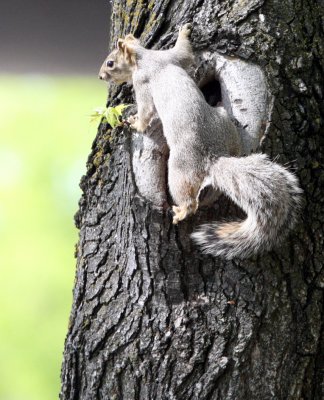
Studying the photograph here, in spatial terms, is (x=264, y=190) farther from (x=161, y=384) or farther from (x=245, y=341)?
(x=161, y=384)

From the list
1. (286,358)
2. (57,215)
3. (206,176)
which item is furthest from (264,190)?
(57,215)

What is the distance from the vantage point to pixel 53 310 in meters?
2.29

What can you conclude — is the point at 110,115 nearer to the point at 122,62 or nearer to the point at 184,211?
the point at 122,62

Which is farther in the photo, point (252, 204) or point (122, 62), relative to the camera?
point (122, 62)

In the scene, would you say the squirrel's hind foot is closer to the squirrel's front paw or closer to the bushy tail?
the bushy tail

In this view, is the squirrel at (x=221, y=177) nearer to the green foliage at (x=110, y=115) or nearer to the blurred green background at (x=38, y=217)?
the green foliage at (x=110, y=115)

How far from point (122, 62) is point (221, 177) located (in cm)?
41

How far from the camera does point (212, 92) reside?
1.54 m

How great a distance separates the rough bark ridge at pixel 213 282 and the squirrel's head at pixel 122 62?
0.08 meters

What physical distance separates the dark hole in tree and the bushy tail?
202 millimetres

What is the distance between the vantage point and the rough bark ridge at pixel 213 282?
4.58 feet

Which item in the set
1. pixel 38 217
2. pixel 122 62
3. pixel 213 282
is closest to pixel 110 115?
pixel 122 62

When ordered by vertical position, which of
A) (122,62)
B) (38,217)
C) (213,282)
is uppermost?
(122,62)

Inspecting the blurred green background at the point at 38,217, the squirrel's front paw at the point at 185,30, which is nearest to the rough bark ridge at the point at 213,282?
the squirrel's front paw at the point at 185,30
